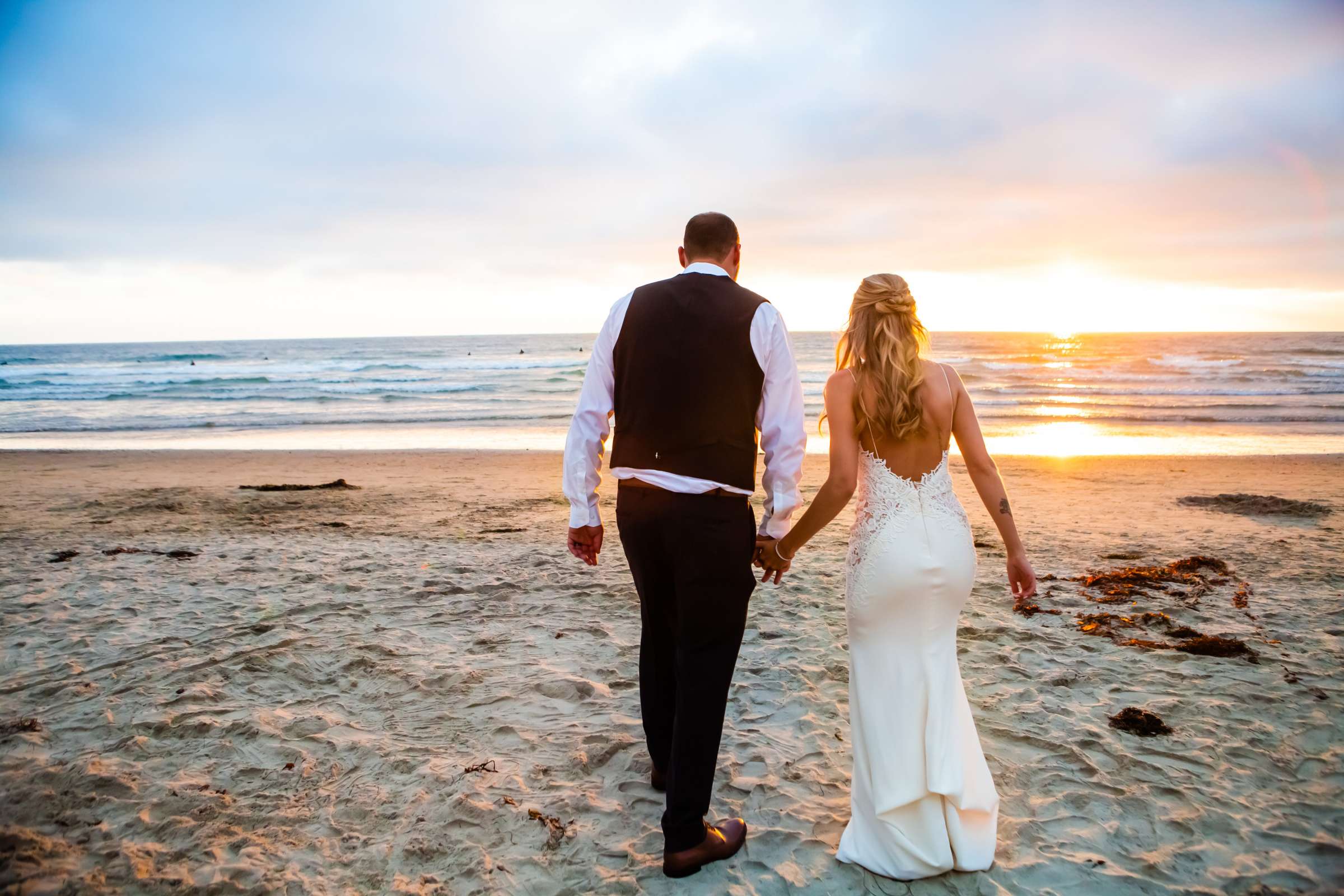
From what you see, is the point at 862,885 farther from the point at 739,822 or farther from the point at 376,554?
the point at 376,554

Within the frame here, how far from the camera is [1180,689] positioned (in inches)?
153

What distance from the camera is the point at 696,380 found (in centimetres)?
238

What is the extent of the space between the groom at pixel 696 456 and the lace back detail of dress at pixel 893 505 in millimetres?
287

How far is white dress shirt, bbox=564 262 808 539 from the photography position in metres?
2.43

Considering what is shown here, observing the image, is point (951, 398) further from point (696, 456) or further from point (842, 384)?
point (696, 456)

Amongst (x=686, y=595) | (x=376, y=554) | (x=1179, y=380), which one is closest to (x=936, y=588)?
(x=686, y=595)

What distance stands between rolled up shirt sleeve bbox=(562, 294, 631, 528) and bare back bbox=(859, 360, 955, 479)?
0.86 meters

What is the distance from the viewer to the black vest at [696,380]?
239 centimetres

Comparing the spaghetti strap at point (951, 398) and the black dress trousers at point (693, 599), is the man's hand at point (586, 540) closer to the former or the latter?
the black dress trousers at point (693, 599)

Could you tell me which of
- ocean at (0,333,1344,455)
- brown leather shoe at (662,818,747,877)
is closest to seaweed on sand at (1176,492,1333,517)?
ocean at (0,333,1344,455)

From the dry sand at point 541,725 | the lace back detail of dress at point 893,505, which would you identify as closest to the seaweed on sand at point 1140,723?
the dry sand at point 541,725

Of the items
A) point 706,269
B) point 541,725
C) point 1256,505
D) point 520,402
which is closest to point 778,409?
point 706,269

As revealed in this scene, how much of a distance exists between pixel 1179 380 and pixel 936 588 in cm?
3314

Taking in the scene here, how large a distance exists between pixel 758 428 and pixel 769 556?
17.6 inches
